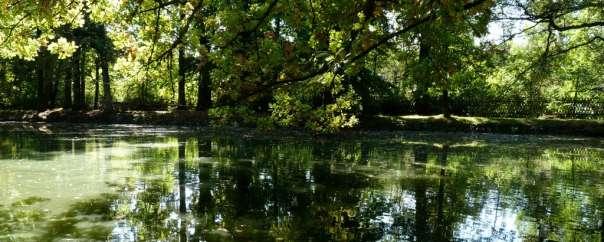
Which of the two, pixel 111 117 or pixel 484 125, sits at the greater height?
pixel 111 117

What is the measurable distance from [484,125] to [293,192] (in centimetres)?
2167

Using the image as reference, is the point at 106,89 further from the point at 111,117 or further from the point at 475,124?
the point at 475,124

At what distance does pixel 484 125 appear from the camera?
29.9m

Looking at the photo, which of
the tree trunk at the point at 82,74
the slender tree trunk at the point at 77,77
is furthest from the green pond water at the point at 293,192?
the tree trunk at the point at 82,74

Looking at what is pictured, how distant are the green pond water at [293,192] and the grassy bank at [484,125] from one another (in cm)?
896

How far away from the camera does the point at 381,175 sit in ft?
44.3

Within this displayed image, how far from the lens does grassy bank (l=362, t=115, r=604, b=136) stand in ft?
96.8

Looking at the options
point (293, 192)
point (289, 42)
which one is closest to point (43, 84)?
point (293, 192)

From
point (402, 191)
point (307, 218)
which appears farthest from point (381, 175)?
point (307, 218)

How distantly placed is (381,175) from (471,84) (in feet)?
89.5

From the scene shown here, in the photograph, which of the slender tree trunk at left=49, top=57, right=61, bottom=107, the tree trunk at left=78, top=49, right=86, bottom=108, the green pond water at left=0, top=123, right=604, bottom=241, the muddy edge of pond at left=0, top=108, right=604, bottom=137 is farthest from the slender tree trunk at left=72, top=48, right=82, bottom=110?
the green pond water at left=0, top=123, right=604, bottom=241

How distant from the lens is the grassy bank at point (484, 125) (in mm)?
29500

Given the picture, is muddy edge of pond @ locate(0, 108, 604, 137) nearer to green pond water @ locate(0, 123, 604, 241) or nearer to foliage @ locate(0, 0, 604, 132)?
green pond water @ locate(0, 123, 604, 241)

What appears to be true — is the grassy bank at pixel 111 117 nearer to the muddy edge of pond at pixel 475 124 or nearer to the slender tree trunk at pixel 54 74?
the muddy edge of pond at pixel 475 124
